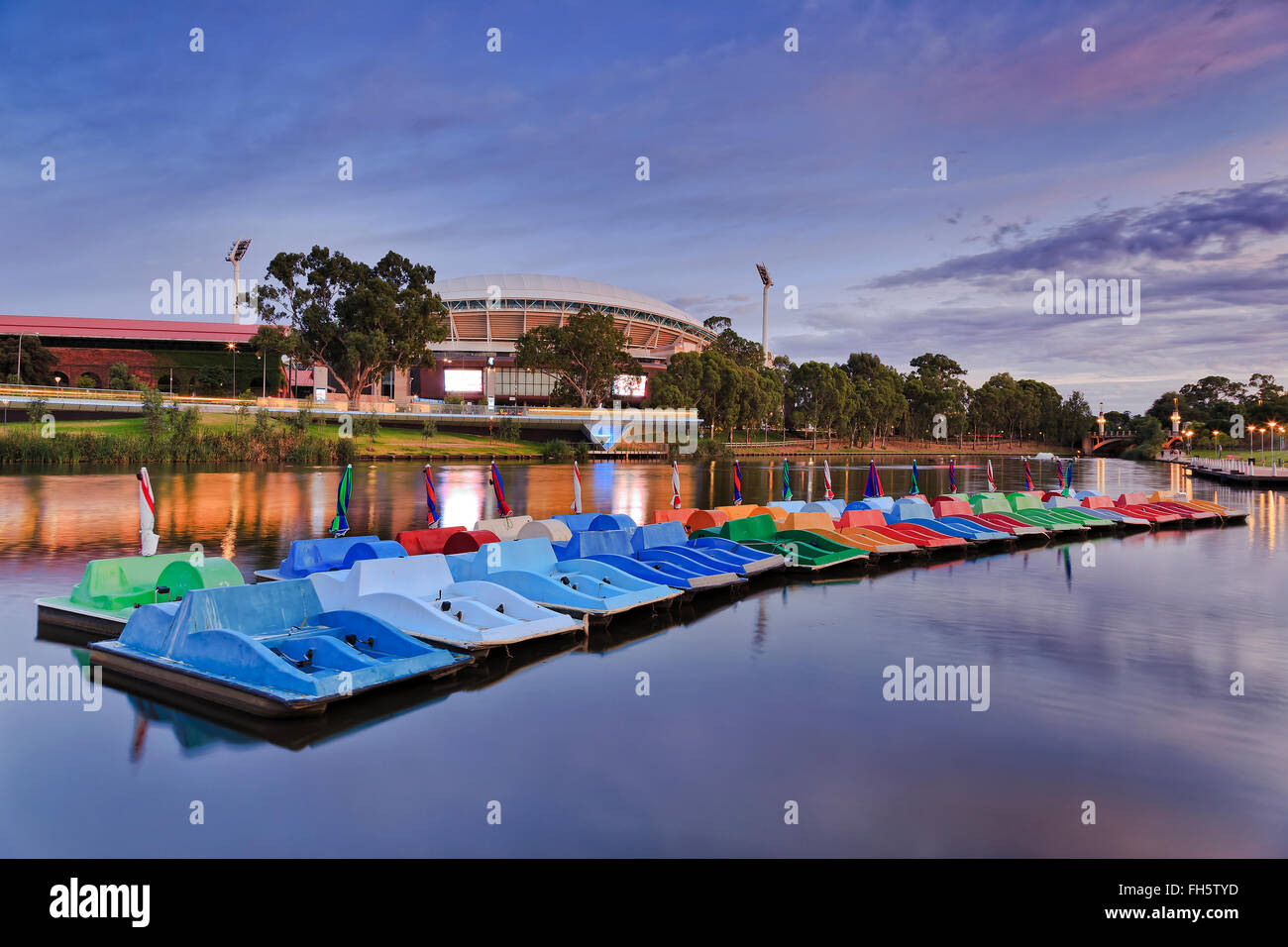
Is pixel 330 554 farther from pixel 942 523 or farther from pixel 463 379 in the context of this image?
pixel 463 379

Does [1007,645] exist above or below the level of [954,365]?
below

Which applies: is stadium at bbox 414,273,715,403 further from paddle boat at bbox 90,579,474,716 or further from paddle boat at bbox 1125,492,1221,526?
paddle boat at bbox 90,579,474,716

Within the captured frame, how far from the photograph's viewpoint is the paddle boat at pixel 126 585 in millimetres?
13797

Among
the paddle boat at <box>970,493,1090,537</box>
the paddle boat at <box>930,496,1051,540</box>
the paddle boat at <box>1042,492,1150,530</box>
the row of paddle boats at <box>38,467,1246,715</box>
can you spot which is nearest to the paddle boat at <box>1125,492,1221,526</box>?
the paddle boat at <box>1042,492,1150,530</box>

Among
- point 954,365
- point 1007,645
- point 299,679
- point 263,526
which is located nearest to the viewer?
point 299,679

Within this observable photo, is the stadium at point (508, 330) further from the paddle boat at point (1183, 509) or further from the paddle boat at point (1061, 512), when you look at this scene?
the paddle boat at point (1061, 512)

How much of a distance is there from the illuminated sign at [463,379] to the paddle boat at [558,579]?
12450cm

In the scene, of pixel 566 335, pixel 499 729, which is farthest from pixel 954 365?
pixel 499 729

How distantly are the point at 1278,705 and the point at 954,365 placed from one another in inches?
7183

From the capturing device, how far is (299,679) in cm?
1019

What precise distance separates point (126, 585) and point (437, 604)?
551cm

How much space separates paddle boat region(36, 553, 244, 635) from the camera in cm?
1380

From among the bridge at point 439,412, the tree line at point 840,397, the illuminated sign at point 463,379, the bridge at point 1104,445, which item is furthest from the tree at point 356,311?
the bridge at point 1104,445
